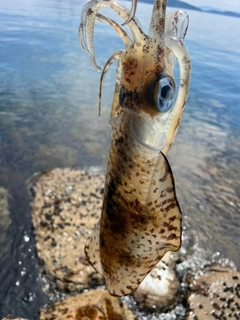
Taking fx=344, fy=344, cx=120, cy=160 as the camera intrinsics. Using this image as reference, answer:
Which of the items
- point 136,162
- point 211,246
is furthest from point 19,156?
point 136,162

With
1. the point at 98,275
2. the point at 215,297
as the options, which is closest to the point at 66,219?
the point at 98,275

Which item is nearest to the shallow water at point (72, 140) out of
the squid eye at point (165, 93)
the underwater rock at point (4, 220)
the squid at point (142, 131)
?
the underwater rock at point (4, 220)

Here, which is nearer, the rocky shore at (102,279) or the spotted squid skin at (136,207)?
the spotted squid skin at (136,207)

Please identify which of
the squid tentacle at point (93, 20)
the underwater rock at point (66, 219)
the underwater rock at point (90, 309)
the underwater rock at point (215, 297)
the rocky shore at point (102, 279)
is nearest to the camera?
the squid tentacle at point (93, 20)

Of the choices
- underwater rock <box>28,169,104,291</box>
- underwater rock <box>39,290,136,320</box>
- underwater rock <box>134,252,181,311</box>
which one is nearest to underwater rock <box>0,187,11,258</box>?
underwater rock <box>28,169,104,291</box>

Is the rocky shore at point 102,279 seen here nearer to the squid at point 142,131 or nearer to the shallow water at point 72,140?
the shallow water at point 72,140

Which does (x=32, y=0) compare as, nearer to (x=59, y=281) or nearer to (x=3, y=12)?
(x=3, y=12)
